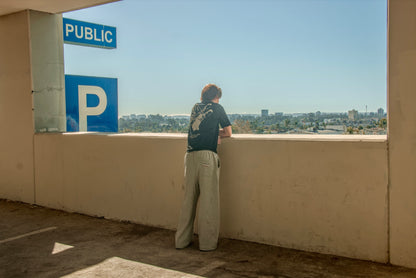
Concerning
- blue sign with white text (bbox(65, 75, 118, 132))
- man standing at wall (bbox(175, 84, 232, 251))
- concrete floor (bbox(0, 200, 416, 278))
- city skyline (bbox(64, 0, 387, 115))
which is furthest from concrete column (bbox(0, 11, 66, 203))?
city skyline (bbox(64, 0, 387, 115))

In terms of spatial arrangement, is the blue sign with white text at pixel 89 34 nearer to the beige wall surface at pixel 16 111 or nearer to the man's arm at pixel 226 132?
the beige wall surface at pixel 16 111

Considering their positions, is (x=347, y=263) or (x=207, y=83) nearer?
(x=347, y=263)

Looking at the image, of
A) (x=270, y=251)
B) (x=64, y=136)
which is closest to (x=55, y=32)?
(x=64, y=136)

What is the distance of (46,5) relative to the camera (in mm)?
6254

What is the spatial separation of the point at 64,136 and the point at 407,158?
4801mm

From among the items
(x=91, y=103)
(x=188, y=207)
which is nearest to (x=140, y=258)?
(x=188, y=207)

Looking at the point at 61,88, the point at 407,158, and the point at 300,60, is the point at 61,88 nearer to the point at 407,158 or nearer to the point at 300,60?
the point at 407,158

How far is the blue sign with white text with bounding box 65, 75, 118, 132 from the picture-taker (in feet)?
26.6

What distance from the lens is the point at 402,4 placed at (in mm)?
3488

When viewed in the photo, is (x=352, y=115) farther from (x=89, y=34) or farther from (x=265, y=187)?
(x=89, y=34)

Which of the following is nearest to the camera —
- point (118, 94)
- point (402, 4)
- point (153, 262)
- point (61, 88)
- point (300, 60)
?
point (402, 4)

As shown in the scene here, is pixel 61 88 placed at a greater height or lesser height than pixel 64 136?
greater

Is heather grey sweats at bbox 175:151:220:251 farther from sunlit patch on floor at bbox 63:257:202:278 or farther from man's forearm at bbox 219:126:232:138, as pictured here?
sunlit patch on floor at bbox 63:257:202:278

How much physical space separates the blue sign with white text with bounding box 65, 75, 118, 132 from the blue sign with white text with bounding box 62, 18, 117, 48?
30.3 inches
